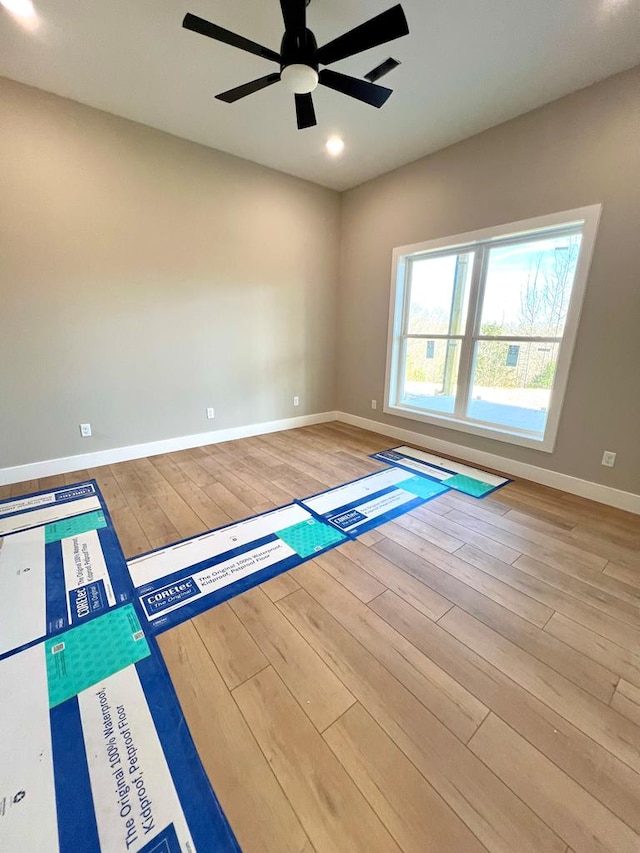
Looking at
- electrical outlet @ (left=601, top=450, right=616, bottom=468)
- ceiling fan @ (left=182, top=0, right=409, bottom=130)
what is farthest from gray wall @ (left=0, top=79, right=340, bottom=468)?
electrical outlet @ (left=601, top=450, right=616, bottom=468)

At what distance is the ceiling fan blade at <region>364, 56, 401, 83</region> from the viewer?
2.13 metres

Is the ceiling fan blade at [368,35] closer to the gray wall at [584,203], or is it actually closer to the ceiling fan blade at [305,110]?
the ceiling fan blade at [305,110]

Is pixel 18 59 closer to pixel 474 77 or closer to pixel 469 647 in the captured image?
pixel 474 77

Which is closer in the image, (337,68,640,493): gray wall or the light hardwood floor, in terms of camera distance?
the light hardwood floor

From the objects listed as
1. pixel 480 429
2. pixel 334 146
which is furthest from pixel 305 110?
pixel 480 429

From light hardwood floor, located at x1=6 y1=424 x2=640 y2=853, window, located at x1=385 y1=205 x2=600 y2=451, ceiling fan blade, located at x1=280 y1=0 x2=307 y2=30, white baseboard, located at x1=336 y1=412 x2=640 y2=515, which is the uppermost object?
ceiling fan blade, located at x1=280 y1=0 x2=307 y2=30

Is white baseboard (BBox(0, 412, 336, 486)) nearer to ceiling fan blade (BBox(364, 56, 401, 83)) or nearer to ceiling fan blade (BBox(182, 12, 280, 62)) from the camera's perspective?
ceiling fan blade (BBox(182, 12, 280, 62))

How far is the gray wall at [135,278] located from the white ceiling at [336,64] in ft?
1.14

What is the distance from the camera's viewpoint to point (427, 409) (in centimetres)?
397

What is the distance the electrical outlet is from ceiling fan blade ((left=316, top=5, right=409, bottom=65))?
293 cm

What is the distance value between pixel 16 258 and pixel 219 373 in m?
1.86

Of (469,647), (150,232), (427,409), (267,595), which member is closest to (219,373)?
(150,232)

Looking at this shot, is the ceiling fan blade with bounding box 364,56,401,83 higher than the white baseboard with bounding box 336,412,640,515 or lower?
higher

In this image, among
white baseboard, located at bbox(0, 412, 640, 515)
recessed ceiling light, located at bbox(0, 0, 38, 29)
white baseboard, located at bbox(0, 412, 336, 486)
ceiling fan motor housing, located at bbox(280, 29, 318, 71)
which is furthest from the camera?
white baseboard, located at bbox(0, 412, 336, 486)
